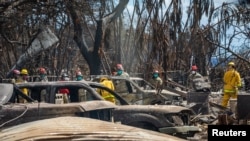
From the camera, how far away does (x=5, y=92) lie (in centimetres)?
992

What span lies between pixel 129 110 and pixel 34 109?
98.4 inches

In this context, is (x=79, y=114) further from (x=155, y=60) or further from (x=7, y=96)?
(x=155, y=60)

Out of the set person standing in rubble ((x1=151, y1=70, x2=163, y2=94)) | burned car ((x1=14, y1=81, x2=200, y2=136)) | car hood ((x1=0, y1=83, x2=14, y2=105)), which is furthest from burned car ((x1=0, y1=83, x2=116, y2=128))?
person standing in rubble ((x1=151, y1=70, x2=163, y2=94))

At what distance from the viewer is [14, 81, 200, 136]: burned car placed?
11.1 metres

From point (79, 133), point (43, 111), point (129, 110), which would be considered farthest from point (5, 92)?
point (79, 133)

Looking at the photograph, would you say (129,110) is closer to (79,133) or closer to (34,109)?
(34,109)

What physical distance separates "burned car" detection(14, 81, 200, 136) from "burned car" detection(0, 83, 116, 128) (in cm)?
79

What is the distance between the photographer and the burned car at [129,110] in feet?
36.4

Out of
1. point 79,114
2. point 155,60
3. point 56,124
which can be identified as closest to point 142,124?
point 79,114

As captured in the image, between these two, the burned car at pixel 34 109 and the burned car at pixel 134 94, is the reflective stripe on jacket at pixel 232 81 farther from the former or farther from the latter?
the burned car at pixel 34 109

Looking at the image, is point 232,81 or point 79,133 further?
point 232,81

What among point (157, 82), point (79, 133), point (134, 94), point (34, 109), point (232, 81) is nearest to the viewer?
point (79, 133)

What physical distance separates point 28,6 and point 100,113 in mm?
4988

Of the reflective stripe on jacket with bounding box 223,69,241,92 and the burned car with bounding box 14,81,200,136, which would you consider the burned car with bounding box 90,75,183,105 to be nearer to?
the reflective stripe on jacket with bounding box 223,69,241,92
